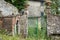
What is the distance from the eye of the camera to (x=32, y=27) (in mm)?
14953

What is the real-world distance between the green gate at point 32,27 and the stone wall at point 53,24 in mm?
677

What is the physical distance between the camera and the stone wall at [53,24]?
14.6 metres

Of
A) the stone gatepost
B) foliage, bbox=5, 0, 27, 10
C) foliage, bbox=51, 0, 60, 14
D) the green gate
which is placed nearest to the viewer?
the stone gatepost

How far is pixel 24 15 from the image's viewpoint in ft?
49.4

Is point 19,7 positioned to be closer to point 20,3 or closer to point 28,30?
point 20,3

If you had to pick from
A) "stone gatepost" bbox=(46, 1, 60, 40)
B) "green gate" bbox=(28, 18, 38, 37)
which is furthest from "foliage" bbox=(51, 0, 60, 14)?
"green gate" bbox=(28, 18, 38, 37)

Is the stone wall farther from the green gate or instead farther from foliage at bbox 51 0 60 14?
foliage at bbox 51 0 60 14

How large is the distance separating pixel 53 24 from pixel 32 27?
112cm

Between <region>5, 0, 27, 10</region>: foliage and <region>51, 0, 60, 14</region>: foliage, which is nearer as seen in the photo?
<region>51, 0, 60, 14</region>: foliage

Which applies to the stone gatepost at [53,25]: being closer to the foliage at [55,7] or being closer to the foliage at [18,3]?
the foliage at [55,7]

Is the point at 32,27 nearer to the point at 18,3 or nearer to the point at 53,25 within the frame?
the point at 53,25

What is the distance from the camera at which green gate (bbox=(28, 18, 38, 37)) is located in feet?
48.7

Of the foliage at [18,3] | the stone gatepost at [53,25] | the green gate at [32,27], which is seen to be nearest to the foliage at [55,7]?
the stone gatepost at [53,25]

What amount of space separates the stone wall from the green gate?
677 millimetres
